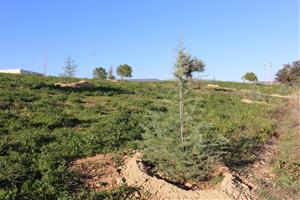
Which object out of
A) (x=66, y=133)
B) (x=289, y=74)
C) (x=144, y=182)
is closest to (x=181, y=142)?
(x=144, y=182)

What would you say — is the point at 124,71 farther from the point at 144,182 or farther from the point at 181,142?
the point at 144,182

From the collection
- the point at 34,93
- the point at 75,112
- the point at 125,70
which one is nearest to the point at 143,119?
the point at 75,112

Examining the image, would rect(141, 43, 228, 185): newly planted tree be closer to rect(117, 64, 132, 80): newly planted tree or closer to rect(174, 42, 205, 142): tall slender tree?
rect(174, 42, 205, 142): tall slender tree

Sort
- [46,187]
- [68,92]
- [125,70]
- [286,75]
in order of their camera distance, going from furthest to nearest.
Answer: [125,70] → [286,75] → [68,92] → [46,187]

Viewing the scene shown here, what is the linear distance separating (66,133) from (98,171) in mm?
3282

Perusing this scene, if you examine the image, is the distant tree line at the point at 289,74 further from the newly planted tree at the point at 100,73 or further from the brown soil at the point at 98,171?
the newly planted tree at the point at 100,73

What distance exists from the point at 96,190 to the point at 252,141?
6049 millimetres

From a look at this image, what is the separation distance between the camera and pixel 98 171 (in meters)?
8.32

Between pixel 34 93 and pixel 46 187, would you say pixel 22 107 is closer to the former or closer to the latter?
pixel 34 93

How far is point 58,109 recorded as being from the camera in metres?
14.9

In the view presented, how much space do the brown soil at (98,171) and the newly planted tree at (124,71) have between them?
54180mm

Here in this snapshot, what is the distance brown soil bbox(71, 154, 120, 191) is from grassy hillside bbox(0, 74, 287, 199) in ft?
0.75

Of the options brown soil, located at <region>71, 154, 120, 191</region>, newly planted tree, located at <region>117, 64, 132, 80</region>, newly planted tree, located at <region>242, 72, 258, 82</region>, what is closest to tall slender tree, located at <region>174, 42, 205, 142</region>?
brown soil, located at <region>71, 154, 120, 191</region>

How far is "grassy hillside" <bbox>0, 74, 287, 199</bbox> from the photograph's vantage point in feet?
24.4
